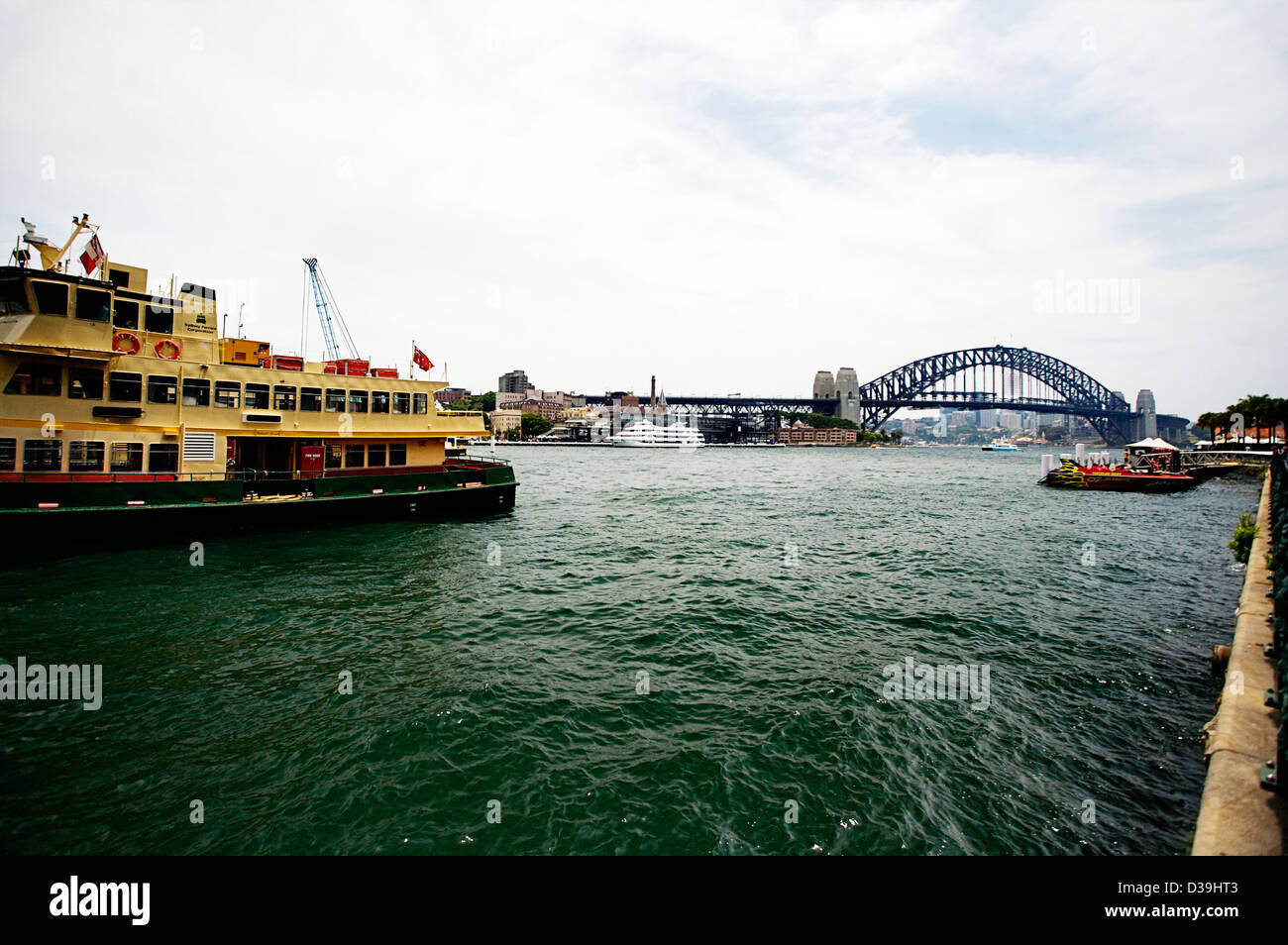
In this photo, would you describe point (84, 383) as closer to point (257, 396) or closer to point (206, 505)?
point (257, 396)

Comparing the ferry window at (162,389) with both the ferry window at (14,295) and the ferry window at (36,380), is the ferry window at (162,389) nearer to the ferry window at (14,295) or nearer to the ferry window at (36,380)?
the ferry window at (36,380)

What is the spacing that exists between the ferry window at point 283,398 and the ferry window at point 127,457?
5721 mm

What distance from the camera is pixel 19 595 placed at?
16422 mm

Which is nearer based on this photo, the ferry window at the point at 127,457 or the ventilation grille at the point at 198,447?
the ferry window at the point at 127,457

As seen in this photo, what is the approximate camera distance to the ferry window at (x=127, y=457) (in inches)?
935

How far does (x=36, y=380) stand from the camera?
2166 centimetres

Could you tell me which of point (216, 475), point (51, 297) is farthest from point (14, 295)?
point (216, 475)

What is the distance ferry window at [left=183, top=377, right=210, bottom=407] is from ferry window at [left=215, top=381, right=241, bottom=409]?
408mm

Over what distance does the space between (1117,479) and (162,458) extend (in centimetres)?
7483

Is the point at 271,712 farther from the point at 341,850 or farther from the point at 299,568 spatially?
the point at 299,568

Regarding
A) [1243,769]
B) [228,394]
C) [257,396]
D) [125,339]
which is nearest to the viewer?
[1243,769]

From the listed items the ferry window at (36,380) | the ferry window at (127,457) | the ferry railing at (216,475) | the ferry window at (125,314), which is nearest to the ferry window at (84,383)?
the ferry window at (36,380)

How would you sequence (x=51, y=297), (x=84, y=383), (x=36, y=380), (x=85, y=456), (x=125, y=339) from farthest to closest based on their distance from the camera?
(x=125, y=339), (x=85, y=456), (x=84, y=383), (x=36, y=380), (x=51, y=297)

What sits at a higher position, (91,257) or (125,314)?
(91,257)
